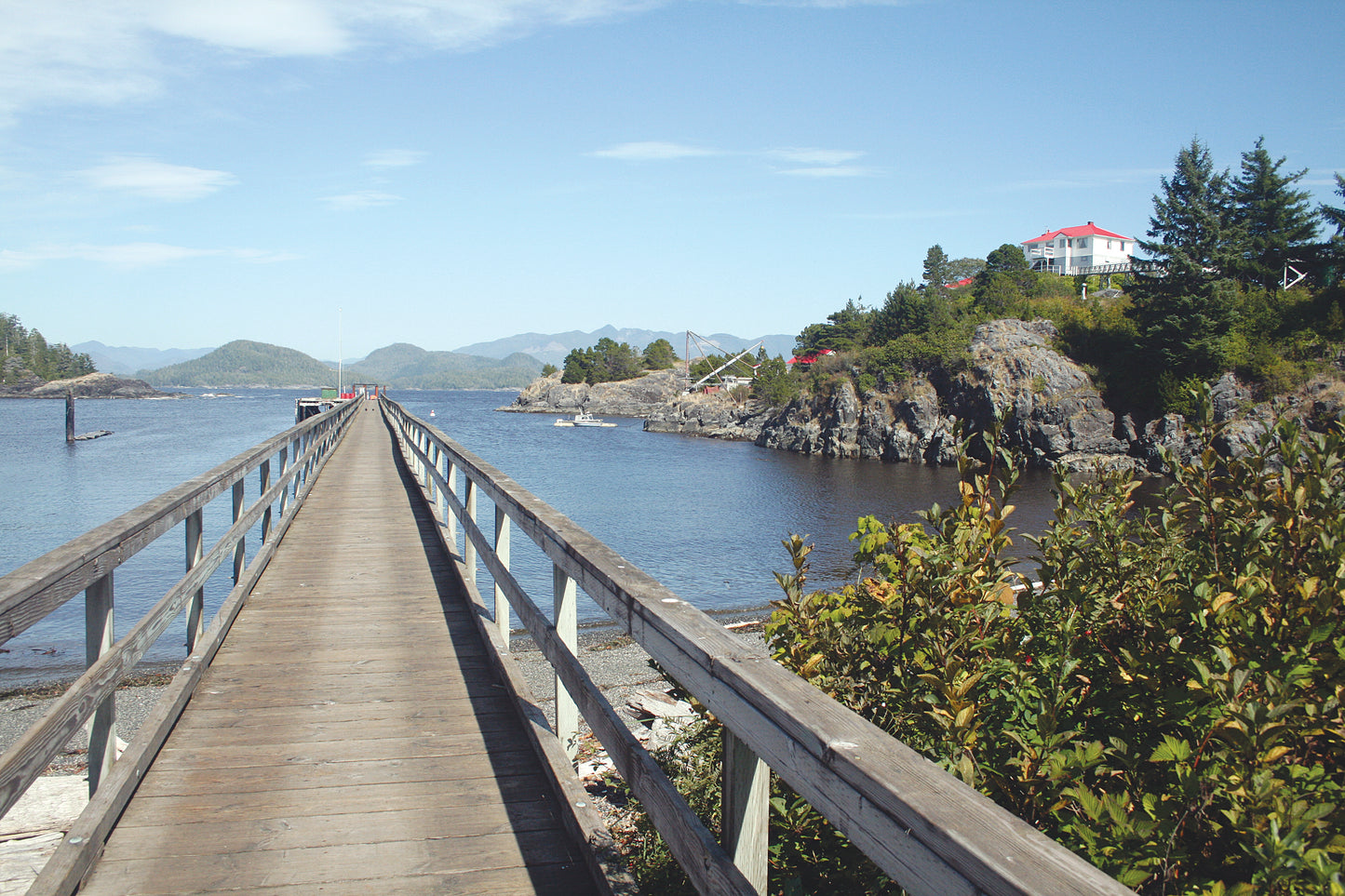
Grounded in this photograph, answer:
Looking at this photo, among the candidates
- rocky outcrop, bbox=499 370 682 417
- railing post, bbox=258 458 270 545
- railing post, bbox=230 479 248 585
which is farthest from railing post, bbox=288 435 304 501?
rocky outcrop, bbox=499 370 682 417

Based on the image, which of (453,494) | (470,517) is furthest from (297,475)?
(470,517)

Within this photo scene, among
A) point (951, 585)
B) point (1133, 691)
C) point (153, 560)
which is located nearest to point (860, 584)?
point (951, 585)

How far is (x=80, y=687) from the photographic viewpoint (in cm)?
283

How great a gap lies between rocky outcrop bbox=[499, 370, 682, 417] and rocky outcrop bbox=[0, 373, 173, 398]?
265ft

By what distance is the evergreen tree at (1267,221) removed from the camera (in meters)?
59.9

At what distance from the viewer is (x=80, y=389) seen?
584ft

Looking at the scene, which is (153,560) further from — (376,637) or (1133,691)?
(1133,691)

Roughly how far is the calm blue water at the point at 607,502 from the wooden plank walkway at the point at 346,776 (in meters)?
5.64

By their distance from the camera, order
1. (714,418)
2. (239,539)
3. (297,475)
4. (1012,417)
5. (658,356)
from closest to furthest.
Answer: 1. (239,539)
2. (297,475)
3. (1012,417)
4. (714,418)
5. (658,356)

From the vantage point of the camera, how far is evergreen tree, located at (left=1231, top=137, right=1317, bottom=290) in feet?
197

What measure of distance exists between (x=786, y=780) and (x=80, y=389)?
214m

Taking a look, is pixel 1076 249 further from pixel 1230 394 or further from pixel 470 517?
pixel 470 517

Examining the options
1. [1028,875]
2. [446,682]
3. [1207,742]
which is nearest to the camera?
[1028,875]

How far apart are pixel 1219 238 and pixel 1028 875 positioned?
224 feet
